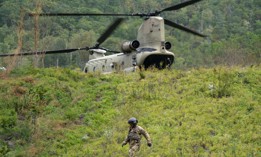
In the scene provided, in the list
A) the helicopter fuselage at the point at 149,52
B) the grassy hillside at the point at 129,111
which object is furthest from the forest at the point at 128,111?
the helicopter fuselage at the point at 149,52

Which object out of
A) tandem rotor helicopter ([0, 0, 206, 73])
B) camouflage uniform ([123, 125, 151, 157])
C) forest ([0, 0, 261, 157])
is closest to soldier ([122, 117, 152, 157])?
camouflage uniform ([123, 125, 151, 157])

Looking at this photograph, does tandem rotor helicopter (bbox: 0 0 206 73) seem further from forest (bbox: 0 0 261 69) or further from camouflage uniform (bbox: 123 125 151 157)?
forest (bbox: 0 0 261 69)

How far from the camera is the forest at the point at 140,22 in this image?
65812mm

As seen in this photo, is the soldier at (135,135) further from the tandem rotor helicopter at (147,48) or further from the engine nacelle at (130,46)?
the engine nacelle at (130,46)

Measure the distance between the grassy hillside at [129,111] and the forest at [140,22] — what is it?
1429 inches

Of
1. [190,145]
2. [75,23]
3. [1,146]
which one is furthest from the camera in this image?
[75,23]

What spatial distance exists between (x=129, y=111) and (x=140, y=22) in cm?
8808

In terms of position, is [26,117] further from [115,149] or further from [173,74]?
[173,74]

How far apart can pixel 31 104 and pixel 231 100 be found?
280 inches

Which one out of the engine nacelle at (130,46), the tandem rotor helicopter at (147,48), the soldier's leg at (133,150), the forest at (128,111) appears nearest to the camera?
the soldier's leg at (133,150)

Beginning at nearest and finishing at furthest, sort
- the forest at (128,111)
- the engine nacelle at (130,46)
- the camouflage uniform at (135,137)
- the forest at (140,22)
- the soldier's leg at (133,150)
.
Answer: the soldier's leg at (133,150) → the camouflage uniform at (135,137) → the forest at (128,111) → the engine nacelle at (130,46) → the forest at (140,22)

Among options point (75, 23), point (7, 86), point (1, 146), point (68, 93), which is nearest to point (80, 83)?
point (68, 93)

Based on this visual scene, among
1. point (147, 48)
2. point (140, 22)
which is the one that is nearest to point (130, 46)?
point (147, 48)

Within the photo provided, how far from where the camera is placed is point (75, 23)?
92250 mm
